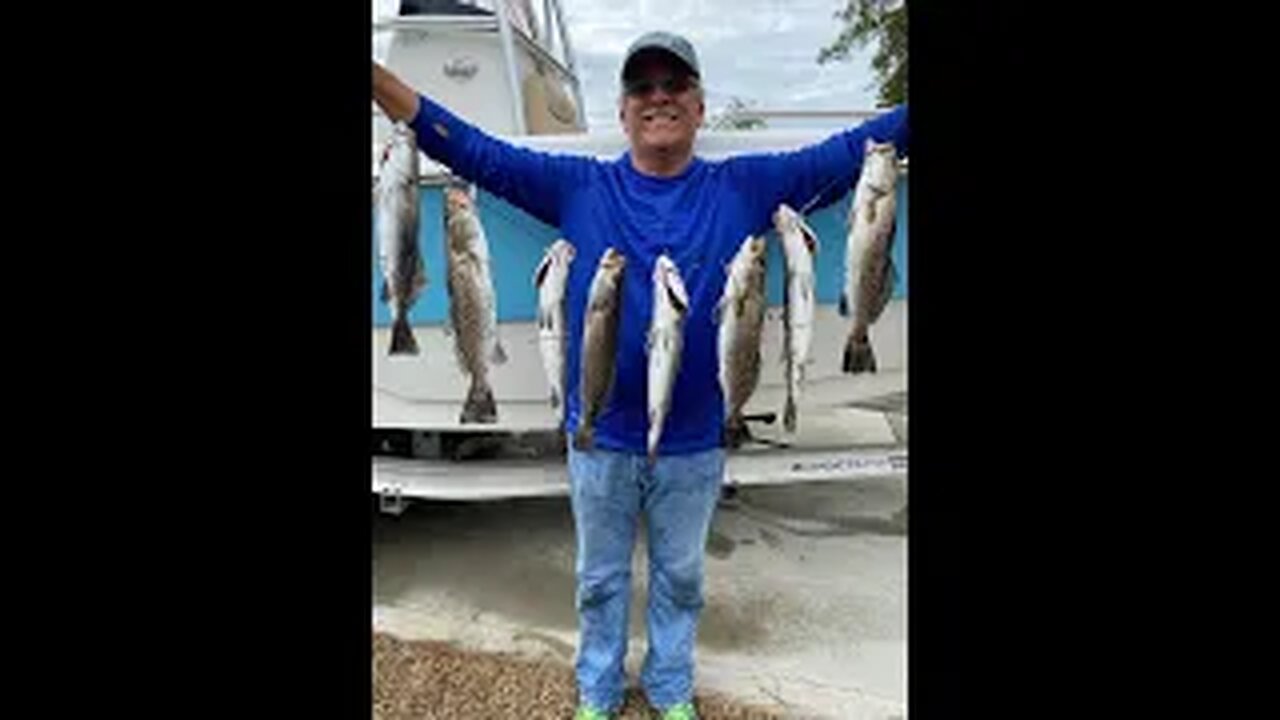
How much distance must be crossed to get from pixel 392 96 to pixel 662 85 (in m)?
0.71

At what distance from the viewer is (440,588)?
3949 millimetres

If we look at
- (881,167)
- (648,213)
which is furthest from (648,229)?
(881,167)

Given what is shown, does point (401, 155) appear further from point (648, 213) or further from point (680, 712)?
point (680, 712)

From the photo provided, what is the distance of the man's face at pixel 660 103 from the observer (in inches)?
97.4

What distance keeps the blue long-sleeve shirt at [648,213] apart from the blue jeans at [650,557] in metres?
0.08

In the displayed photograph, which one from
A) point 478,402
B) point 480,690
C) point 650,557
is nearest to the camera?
point 478,402

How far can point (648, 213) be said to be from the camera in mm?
2514

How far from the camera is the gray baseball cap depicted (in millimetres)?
2455

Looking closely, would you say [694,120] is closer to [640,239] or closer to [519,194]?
[640,239]

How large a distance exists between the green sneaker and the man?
1.15 ft

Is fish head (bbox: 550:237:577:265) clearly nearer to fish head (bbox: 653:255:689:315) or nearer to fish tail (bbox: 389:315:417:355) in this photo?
fish head (bbox: 653:255:689:315)
